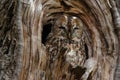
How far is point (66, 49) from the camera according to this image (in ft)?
9.85

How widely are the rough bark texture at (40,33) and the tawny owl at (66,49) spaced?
0.20 feet

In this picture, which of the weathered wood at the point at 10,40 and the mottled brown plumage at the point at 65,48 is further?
the mottled brown plumage at the point at 65,48

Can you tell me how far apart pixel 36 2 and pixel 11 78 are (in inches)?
18.6

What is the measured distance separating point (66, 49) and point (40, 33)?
178mm

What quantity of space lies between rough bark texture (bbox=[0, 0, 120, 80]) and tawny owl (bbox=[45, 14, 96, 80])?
6 cm

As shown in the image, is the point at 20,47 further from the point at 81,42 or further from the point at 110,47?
the point at 110,47

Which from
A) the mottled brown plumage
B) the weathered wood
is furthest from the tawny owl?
the weathered wood

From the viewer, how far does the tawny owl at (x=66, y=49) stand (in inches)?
118

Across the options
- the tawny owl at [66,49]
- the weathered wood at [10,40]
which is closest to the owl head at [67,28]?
the tawny owl at [66,49]

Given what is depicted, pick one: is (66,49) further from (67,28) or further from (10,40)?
(10,40)

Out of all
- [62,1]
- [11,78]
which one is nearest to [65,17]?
[62,1]

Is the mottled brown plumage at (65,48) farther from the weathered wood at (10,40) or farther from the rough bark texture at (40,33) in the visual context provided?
the weathered wood at (10,40)

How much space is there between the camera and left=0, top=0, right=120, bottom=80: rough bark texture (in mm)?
2721

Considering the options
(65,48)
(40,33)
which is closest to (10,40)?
(40,33)
